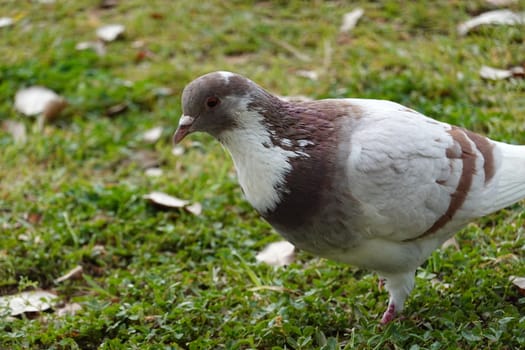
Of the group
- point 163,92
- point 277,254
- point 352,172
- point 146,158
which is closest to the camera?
point 352,172

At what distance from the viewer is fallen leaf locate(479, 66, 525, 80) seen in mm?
5312

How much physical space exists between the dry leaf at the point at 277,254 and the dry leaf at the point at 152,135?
5.06 ft

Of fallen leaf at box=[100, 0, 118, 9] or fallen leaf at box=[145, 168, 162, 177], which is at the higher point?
fallen leaf at box=[100, 0, 118, 9]

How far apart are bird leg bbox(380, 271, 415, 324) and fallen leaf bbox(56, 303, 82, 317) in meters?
1.47

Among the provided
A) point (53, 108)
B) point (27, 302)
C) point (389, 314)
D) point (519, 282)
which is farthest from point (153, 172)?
point (519, 282)

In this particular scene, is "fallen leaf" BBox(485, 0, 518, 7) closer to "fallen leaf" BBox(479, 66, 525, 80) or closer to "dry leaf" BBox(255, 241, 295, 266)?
"fallen leaf" BBox(479, 66, 525, 80)

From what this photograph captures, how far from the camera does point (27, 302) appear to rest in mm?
3875

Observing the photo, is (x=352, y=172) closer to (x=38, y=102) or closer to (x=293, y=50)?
(x=293, y=50)

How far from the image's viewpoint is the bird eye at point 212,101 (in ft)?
11.0

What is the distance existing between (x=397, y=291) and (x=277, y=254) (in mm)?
885

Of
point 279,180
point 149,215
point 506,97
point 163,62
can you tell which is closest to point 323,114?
point 279,180

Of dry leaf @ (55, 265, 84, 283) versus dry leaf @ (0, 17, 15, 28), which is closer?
dry leaf @ (55, 265, 84, 283)

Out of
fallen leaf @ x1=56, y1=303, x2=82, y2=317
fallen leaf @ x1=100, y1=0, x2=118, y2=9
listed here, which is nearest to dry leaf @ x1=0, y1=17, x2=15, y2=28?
fallen leaf @ x1=100, y1=0, x2=118, y2=9

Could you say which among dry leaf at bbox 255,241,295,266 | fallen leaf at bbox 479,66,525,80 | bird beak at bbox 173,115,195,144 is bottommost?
dry leaf at bbox 255,241,295,266
